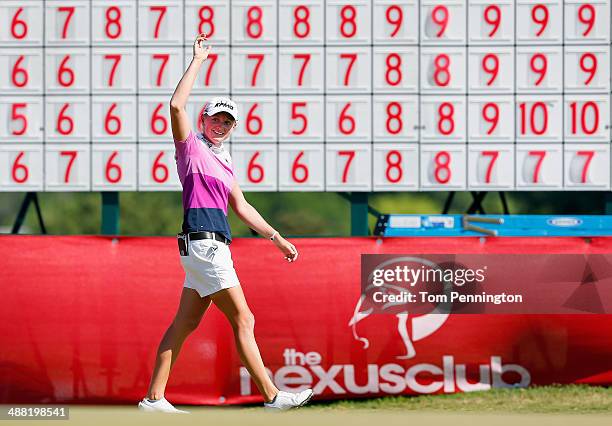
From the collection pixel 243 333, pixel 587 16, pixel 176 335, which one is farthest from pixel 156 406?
pixel 587 16

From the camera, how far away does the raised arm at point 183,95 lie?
7141 millimetres

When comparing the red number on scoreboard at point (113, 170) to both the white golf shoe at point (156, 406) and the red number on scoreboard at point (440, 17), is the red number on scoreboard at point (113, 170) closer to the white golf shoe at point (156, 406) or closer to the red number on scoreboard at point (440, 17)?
the red number on scoreboard at point (440, 17)

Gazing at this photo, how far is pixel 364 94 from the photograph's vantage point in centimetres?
1254

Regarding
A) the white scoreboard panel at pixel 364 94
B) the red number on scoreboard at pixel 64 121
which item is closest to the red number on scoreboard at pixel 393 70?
the white scoreboard panel at pixel 364 94

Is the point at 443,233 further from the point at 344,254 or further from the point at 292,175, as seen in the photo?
the point at 292,175

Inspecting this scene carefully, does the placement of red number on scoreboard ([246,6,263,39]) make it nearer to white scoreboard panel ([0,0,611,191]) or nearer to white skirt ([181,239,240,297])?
white scoreboard panel ([0,0,611,191])

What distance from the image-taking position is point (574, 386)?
34.7ft

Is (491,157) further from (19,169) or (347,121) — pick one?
(19,169)

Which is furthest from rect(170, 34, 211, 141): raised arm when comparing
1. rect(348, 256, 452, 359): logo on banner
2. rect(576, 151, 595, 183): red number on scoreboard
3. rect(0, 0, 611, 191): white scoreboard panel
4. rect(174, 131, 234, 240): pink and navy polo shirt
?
rect(576, 151, 595, 183): red number on scoreboard

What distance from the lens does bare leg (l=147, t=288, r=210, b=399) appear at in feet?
24.9

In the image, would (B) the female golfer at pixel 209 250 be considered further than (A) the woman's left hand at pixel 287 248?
No

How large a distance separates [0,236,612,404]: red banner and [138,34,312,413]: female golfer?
284 cm

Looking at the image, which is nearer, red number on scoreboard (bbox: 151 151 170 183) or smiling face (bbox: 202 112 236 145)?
smiling face (bbox: 202 112 236 145)

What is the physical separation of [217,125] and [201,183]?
0.37 m
